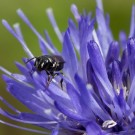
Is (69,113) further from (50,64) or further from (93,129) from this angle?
(50,64)

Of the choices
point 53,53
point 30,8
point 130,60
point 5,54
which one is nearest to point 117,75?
point 130,60

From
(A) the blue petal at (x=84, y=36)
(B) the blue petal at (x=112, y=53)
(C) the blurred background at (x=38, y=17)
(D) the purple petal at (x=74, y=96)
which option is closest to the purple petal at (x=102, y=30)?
(B) the blue petal at (x=112, y=53)

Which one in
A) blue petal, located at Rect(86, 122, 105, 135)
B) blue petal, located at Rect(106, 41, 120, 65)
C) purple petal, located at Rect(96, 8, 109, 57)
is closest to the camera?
blue petal, located at Rect(86, 122, 105, 135)

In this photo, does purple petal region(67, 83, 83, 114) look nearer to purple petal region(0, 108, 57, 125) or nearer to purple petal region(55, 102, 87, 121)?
purple petal region(55, 102, 87, 121)

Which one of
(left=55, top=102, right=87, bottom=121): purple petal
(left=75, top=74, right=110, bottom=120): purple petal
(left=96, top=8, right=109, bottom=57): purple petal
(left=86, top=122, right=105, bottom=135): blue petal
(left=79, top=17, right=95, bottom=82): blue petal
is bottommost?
(left=86, top=122, right=105, bottom=135): blue petal

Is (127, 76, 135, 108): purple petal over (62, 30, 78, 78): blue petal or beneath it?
beneath

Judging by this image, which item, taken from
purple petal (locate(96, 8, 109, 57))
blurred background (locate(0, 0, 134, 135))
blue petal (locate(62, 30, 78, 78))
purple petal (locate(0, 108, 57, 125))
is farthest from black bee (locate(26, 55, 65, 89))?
blurred background (locate(0, 0, 134, 135))

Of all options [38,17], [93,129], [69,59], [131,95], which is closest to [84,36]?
[69,59]

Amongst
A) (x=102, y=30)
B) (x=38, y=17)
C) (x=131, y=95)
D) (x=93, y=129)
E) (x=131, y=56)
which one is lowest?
(x=93, y=129)

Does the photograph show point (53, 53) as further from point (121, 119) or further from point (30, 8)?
point (30, 8)

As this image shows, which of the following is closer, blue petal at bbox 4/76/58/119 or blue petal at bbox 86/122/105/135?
blue petal at bbox 86/122/105/135

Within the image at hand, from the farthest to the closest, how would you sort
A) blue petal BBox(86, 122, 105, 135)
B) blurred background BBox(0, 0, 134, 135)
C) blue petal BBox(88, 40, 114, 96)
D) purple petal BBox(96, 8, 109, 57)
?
blurred background BBox(0, 0, 134, 135)
purple petal BBox(96, 8, 109, 57)
blue petal BBox(88, 40, 114, 96)
blue petal BBox(86, 122, 105, 135)
